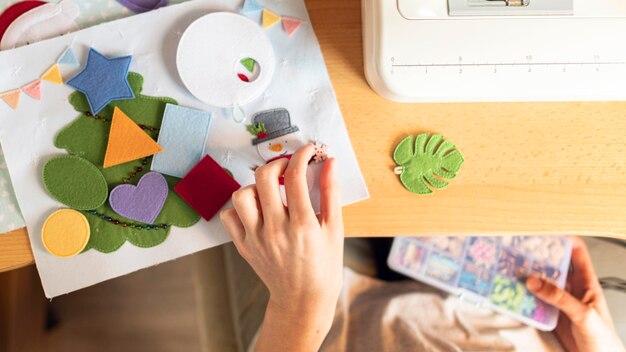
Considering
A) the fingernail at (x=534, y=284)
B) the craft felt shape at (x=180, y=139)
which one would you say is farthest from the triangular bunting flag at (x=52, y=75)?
the fingernail at (x=534, y=284)

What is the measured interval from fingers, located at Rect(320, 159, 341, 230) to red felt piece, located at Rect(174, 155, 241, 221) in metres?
0.10

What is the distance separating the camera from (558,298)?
791mm

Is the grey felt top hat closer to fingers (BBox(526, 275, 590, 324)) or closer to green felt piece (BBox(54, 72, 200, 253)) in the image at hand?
green felt piece (BBox(54, 72, 200, 253))

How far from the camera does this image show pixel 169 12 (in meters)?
0.57

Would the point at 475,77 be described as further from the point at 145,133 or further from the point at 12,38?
the point at 12,38

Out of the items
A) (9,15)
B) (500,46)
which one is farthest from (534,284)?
(9,15)

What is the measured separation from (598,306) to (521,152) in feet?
1.38

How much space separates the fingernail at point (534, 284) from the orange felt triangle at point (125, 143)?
1.94ft

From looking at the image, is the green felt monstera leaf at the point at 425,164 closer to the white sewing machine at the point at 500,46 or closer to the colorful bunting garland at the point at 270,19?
the white sewing machine at the point at 500,46

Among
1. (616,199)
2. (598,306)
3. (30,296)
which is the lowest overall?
(598,306)

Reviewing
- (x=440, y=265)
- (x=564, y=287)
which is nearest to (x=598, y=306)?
(x=564, y=287)

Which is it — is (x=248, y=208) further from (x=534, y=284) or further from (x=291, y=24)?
(x=534, y=284)

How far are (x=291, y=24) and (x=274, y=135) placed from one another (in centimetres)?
13

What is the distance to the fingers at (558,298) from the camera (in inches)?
31.2
